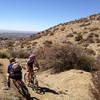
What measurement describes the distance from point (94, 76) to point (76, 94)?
3.15m

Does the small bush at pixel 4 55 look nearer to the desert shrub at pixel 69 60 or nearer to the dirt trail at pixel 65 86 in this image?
the dirt trail at pixel 65 86

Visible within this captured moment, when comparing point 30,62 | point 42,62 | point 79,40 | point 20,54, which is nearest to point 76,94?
point 30,62

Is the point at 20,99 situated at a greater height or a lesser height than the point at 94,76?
lesser

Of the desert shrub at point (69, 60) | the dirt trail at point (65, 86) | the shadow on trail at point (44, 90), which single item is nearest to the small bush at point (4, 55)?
the dirt trail at point (65, 86)

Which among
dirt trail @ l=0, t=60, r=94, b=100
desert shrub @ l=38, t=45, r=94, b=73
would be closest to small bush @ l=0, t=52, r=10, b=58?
dirt trail @ l=0, t=60, r=94, b=100

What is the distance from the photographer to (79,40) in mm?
30453

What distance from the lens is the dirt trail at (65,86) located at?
10878 mm

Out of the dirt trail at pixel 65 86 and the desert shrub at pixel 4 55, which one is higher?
the desert shrub at pixel 4 55

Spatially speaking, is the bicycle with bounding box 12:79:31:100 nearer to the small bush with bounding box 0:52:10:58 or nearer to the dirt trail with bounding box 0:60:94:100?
the dirt trail with bounding box 0:60:94:100

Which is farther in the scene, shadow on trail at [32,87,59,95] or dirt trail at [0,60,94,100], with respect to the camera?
shadow on trail at [32,87,59,95]

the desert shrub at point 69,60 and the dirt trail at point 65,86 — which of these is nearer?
the dirt trail at point 65,86

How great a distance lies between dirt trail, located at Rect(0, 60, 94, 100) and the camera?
10.9 metres

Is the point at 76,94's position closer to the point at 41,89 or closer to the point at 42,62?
the point at 41,89

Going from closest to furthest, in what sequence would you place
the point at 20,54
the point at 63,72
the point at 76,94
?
the point at 76,94 < the point at 63,72 < the point at 20,54
